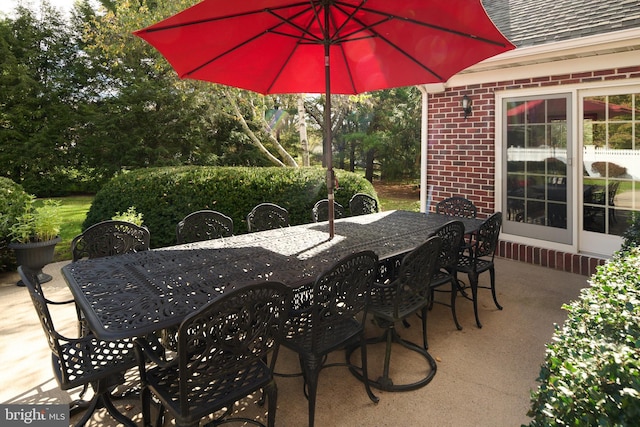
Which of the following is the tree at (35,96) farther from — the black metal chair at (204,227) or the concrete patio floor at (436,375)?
the black metal chair at (204,227)

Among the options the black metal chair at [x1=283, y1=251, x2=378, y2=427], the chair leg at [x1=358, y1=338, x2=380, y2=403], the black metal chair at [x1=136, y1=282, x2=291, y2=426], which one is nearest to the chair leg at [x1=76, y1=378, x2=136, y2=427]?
the black metal chair at [x1=136, y1=282, x2=291, y2=426]

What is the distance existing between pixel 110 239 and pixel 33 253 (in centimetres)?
250

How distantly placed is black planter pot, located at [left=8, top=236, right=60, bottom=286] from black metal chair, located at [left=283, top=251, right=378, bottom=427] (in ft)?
14.0

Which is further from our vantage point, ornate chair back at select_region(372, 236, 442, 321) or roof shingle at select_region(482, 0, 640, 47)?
roof shingle at select_region(482, 0, 640, 47)

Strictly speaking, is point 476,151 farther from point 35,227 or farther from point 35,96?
point 35,96

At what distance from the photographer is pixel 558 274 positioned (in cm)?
521

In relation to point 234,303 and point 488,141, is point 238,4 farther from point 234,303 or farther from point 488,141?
point 488,141

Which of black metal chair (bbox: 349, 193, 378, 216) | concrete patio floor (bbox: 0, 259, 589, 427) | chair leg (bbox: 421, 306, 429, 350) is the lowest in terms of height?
concrete patio floor (bbox: 0, 259, 589, 427)

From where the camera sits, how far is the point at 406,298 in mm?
2891

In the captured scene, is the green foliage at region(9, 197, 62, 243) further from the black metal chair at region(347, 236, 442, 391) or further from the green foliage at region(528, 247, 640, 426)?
the green foliage at region(528, 247, 640, 426)

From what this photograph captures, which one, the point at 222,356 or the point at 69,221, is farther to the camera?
the point at 69,221

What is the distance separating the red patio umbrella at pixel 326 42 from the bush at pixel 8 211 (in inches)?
136

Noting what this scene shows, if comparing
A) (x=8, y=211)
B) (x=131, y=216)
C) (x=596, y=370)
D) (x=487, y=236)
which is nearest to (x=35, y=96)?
(x=8, y=211)

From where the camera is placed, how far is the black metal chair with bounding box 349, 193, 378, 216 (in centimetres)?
536
